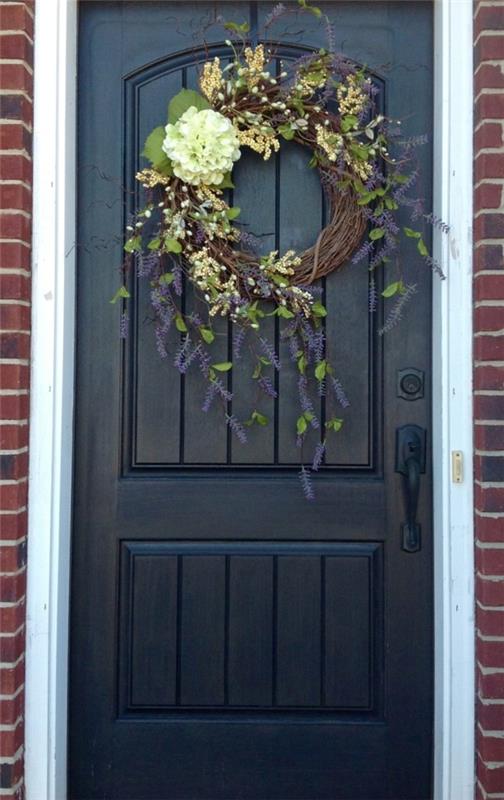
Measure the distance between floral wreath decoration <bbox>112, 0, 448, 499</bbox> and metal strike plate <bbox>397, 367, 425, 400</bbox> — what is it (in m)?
0.17

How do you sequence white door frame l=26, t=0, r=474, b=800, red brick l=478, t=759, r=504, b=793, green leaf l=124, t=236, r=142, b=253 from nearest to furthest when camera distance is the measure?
1. red brick l=478, t=759, r=504, b=793
2. white door frame l=26, t=0, r=474, b=800
3. green leaf l=124, t=236, r=142, b=253

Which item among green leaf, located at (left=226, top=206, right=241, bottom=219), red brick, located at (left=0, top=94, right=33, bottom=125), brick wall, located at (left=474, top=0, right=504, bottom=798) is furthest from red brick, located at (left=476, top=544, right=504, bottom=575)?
red brick, located at (left=0, top=94, right=33, bottom=125)

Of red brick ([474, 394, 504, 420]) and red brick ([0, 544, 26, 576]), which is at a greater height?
red brick ([474, 394, 504, 420])

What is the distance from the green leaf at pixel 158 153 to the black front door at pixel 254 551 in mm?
170

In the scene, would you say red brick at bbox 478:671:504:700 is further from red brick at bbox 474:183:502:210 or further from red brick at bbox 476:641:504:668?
red brick at bbox 474:183:502:210

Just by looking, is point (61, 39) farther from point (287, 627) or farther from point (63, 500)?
point (287, 627)

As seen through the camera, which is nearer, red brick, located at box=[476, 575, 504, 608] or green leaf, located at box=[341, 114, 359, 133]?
red brick, located at box=[476, 575, 504, 608]

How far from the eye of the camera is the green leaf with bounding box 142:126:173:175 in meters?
2.51

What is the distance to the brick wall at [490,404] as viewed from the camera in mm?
2369

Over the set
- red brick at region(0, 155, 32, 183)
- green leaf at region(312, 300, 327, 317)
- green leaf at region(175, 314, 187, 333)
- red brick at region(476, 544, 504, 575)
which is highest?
red brick at region(0, 155, 32, 183)

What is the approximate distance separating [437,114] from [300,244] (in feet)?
1.85

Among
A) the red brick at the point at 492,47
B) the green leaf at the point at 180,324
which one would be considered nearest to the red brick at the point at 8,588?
the green leaf at the point at 180,324

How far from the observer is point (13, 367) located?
2.42 m

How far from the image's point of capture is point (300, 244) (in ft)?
8.73
